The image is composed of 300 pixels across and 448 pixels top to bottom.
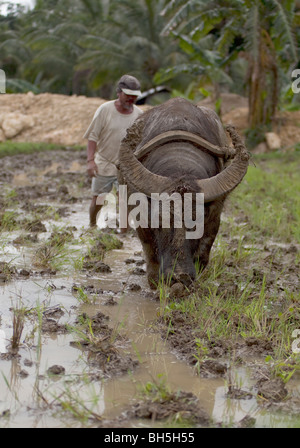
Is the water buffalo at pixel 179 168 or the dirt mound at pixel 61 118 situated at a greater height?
the dirt mound at pixel 61 118

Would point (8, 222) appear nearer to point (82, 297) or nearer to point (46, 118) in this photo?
point (82, 297)

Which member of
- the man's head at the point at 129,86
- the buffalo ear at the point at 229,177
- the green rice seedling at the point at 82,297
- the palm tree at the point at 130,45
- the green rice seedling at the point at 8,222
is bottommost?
the green rice seedling at the point at 82,297

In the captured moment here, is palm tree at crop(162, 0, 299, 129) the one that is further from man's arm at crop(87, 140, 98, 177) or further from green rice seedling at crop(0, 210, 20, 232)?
green rice seedling at crop(0, 210, 20, 232)

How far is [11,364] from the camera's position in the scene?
2.99 m

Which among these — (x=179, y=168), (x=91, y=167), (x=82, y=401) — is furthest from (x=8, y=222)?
(x=82, y=401)

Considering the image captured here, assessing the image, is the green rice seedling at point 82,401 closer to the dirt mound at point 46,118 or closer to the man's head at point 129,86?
the man's head at point 129,86

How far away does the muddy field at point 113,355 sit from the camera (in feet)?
8.39

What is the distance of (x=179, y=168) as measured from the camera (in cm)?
427

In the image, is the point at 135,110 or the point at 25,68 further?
the point at 25,68

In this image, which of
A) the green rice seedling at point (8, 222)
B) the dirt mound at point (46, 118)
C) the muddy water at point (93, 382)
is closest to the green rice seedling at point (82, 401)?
the muddy water at point (93, 382)

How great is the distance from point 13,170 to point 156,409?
10078 mm

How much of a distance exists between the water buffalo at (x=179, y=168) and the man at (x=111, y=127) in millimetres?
686

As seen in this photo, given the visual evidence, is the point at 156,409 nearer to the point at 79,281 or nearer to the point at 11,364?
the point at 11,364
